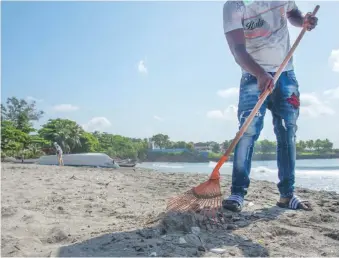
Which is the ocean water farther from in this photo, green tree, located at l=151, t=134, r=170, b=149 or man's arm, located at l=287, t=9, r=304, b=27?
green tree, located at l=151, t=134, r=170, b=149

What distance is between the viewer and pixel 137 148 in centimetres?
9106

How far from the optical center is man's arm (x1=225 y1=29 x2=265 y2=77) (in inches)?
97.0

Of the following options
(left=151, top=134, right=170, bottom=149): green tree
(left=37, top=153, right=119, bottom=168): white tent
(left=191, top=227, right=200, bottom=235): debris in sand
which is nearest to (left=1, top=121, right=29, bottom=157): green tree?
(left=37, top=153, right=119, bottom=168): white tent

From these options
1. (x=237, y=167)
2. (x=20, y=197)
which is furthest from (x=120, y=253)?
(x=20, y=197)

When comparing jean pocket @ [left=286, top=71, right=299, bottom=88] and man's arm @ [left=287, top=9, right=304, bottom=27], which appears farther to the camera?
man's arm @ [left=287, top=9, right=304, bottom=27]

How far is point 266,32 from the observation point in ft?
9.35

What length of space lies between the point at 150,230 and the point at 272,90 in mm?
1507

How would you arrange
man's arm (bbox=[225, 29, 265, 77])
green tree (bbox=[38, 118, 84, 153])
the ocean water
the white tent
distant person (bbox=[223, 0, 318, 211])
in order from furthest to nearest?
green tree (bbox=[38, 118, 84, 153]) < the white tent < the ocean water < distant person (bbox=[223, 0, 318, 211]) < man's arm (bbox=[225, 29, 265, 77])

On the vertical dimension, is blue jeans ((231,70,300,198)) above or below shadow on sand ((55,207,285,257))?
above

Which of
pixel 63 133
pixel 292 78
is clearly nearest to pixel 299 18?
pixel 292 78

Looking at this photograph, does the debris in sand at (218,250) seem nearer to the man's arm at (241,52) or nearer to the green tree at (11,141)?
the man's arm at (241,52)

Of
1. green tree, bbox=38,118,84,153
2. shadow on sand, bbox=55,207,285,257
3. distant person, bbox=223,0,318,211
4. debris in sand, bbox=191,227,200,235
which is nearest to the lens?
shadow on sand, bbox=55,207,285,257

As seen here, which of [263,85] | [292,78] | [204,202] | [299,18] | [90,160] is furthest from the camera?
[90,160]

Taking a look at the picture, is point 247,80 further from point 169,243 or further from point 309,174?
point 309,174
